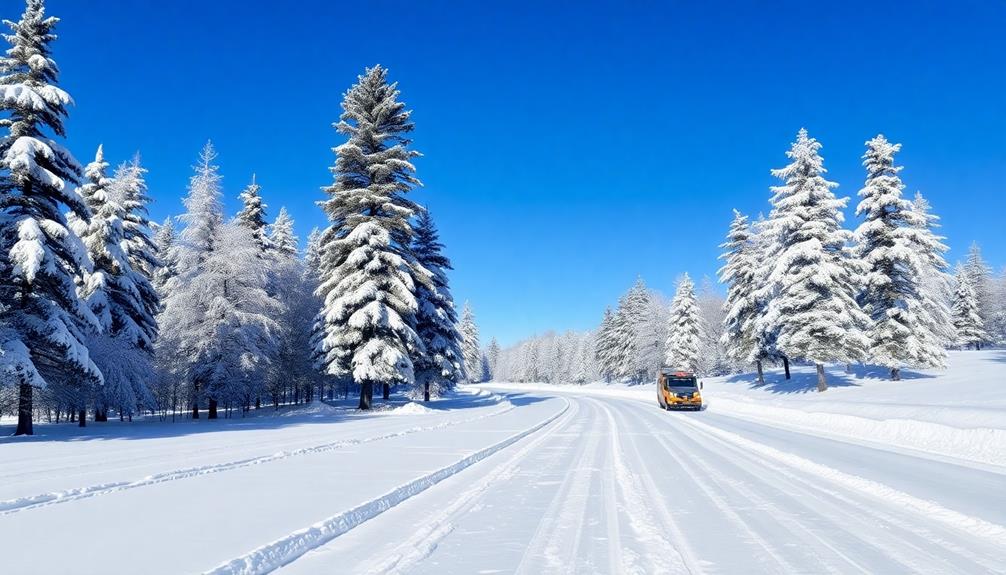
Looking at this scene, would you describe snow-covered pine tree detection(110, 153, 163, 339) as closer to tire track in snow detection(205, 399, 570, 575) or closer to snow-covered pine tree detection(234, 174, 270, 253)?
snow-covered pine tree detection(234, 174, 270, 253)

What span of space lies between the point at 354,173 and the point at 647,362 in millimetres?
49428

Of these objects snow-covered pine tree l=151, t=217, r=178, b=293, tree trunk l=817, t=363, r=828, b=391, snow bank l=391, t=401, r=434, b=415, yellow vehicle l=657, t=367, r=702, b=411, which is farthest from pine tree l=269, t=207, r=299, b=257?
tree trunk l=817, t=363, r=828, b=391

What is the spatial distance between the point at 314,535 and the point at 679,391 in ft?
91.6

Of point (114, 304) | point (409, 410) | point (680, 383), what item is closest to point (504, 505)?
point (409, 410)

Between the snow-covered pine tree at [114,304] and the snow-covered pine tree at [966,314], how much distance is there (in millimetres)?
80953

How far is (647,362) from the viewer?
222ft

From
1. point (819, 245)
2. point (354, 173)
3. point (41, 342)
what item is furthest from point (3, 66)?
A: point (819, 245)

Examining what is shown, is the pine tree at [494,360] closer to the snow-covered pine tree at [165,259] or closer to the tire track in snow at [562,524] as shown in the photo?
the snow-covered pine tree at [165,259]

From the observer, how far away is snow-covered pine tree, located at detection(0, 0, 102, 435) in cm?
1508

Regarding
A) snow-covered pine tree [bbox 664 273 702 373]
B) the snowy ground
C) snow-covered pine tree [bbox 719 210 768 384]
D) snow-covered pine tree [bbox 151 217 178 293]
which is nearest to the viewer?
the snowy ground

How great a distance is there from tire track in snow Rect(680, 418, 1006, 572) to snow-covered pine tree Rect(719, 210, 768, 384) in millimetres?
31329

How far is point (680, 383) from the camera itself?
102ft

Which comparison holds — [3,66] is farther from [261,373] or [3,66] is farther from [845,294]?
[845,294]

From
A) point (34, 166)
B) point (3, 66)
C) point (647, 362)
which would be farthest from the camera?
point (647, 362)
